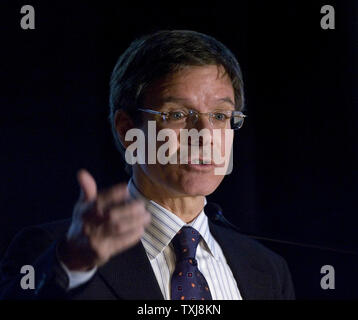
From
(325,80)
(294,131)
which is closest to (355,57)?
(325,80)

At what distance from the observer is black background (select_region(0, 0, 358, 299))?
1457 mm

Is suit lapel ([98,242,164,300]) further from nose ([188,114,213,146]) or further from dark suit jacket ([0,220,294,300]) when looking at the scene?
nose ([188,114,213,146])

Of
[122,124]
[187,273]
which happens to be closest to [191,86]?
[122,124]

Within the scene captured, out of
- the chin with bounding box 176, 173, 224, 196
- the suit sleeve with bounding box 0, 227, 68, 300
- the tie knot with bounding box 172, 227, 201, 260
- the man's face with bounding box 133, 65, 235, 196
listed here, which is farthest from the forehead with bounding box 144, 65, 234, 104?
the suit sleeve with bounding box 0, 227, 68, 300

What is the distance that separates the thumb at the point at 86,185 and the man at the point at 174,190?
0.27 metres

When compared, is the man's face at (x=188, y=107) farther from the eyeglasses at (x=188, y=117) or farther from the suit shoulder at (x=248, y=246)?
the suit shoulder at (x=248, y=246)

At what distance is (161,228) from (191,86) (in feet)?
1.25

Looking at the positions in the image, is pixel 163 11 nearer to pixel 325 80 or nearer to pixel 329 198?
pixel 325 80

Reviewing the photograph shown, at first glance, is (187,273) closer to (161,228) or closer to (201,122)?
(161,228)

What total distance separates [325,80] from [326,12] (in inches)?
10.1

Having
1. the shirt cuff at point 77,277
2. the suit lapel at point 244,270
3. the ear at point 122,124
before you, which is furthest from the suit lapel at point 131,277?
the ear at point 122,124

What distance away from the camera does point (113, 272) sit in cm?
110

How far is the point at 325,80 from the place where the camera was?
1.74 m

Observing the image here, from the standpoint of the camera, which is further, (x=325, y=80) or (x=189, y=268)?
(x=325, y=80)
